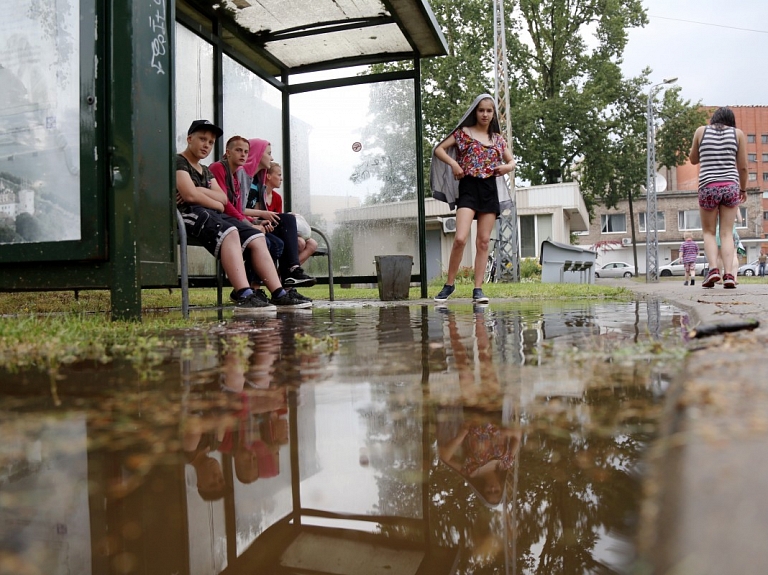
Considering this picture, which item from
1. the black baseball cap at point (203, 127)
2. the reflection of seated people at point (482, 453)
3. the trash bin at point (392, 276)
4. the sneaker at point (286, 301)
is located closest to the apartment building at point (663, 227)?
the trash bin at point (392, 276)

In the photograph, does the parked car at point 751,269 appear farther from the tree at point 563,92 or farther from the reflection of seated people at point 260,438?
the reflection of seated people at point 260,438

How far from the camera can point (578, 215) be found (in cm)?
3281

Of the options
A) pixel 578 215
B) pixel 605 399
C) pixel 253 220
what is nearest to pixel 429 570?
pixel 605 399

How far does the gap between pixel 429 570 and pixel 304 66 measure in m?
9.12

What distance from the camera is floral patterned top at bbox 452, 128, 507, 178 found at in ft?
22.0

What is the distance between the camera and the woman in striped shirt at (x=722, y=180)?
7258mm

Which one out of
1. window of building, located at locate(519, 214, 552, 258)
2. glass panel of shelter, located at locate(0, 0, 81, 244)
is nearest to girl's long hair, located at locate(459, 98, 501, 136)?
glass panel of shelter, located at locate(0, 0, 81, 244)

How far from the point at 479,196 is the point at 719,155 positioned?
2978 millimetres

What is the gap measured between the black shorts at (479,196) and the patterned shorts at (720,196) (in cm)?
259

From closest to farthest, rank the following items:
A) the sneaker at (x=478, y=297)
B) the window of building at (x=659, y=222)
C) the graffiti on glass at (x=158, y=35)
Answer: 1. the graffiti on glass at (x=158, y=35)
2. the sneaker at (x=478, y=297)
3. the window of building at (x=659, y=222)

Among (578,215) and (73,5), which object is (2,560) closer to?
(73,5)

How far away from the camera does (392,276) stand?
7801 millimetres

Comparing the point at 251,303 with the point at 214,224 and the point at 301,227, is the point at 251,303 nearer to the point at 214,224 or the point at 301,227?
the point at 214,224

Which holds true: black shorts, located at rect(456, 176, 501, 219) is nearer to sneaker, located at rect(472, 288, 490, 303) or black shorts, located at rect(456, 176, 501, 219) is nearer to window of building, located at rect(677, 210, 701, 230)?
sneaker, located at rect(472, 288, 490, 303)
